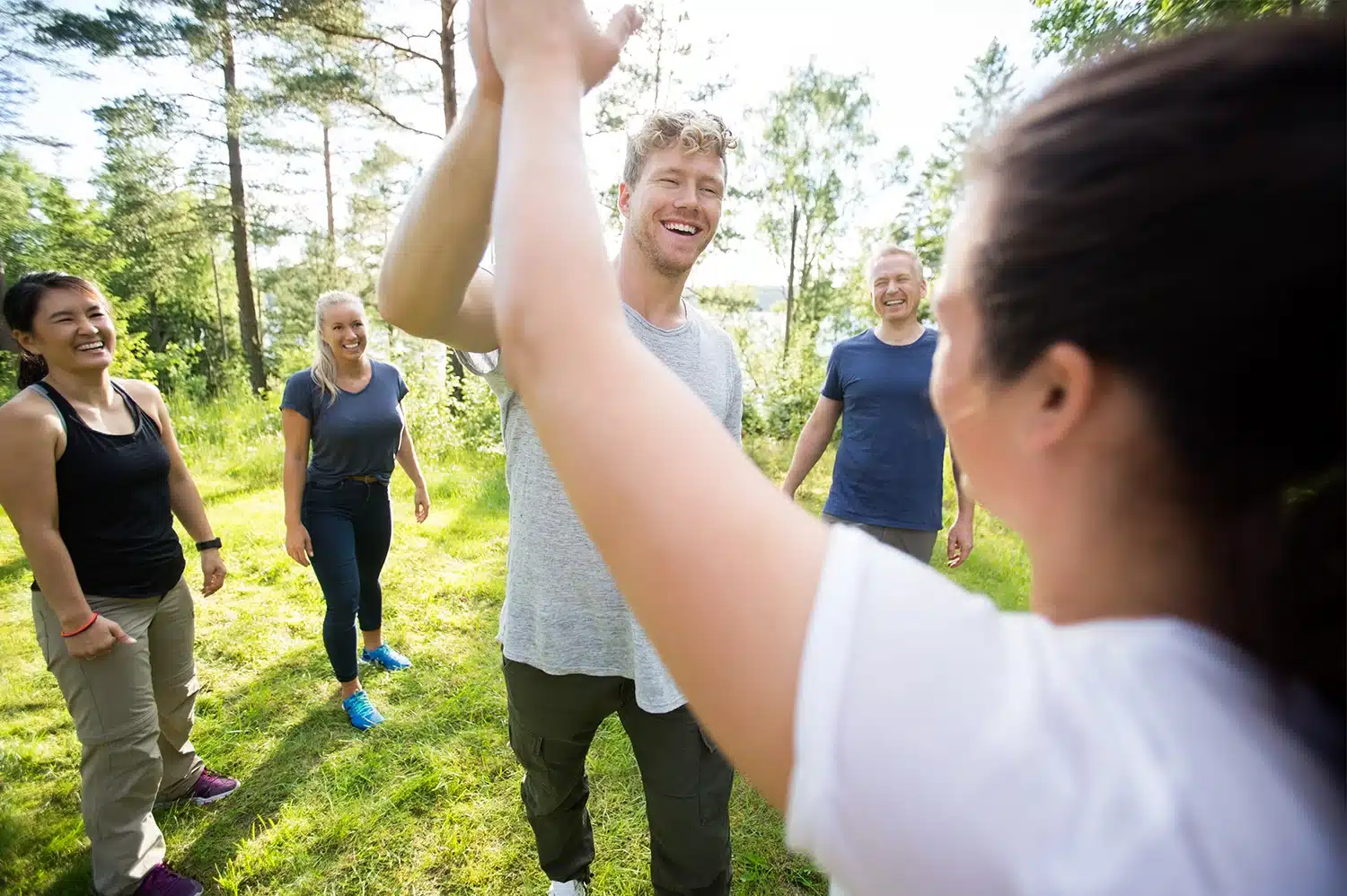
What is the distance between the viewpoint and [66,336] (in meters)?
2.71

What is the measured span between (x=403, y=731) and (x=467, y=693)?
0.46 metres

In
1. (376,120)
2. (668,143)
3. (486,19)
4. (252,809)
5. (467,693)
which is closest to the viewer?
(486,19)

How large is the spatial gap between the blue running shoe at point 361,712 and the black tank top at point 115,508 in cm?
140

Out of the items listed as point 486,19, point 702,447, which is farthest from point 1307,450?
point 486,19

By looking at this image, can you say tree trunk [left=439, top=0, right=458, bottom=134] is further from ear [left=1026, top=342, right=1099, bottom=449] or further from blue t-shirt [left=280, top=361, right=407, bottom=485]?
ear [left=1026, top=342, right=1099, bottom=449]

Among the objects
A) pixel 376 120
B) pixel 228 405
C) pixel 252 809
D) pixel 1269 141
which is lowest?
pixel 252 809

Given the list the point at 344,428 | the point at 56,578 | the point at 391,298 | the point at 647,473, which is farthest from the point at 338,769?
the point at 647,473

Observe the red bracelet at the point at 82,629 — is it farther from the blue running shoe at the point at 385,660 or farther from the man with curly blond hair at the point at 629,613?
the blue running shoe at the point at 385,660

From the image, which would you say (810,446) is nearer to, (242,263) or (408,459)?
(408,459)

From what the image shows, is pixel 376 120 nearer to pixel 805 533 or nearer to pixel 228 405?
pixel 228 405

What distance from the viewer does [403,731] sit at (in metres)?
3.88

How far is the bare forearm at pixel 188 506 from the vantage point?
3240 millimetres

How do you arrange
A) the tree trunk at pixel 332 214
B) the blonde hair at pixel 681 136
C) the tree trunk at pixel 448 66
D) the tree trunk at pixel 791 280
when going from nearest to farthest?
the blonde hair at pixel 681 136 → the tree trunk at pixel 448 66 → the tree trunk at pixel 332 214 → the tree trunk at pixel 791 280

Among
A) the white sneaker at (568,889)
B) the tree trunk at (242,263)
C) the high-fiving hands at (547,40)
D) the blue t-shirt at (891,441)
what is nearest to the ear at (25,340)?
the white sneaker at (568,889)
